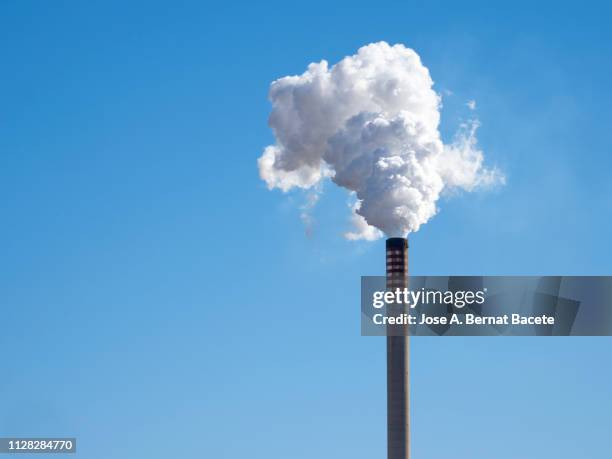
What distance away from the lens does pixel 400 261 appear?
227ft

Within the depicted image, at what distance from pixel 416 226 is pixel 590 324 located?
13.5m

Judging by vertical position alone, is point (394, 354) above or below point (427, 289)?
below

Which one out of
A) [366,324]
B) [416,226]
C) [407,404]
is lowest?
[407,404]

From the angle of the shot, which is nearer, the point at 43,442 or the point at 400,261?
the point at 43,442

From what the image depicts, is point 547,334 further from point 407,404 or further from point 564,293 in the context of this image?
point 407,404

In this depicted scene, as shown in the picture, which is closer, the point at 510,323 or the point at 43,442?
the point at 43,442

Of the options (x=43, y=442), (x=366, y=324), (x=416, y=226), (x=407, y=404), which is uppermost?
(x=416, y=226)

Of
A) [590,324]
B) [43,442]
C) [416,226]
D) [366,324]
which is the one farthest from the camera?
[416,226]

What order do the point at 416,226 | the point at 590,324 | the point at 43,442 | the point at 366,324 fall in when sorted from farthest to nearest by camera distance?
the point at 416,226
the point at 366,324
the point at 590,324
the point at 43,442

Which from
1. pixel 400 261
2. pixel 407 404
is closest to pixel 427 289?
pixel 400 261

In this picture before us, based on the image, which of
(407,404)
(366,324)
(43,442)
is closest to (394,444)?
(407,404)

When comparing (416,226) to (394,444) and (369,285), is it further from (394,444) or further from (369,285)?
(394,444)

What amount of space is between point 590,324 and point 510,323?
4351 millimetres

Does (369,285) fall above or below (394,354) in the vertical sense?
above
